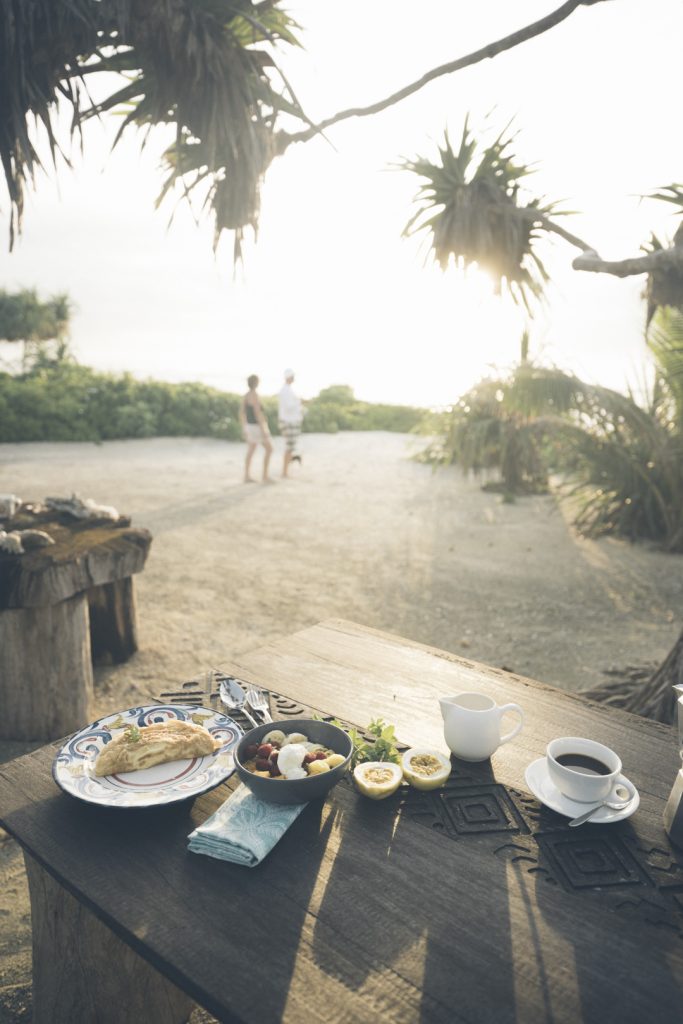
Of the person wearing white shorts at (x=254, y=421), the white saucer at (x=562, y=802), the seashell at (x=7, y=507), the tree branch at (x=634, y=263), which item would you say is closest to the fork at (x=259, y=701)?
the white saucer at (x=562, y=802)

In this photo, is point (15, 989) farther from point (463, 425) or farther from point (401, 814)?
point (463, 425)

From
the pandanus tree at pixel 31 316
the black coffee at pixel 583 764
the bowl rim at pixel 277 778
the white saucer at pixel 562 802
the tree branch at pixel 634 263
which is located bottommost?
the white saucer at pixel 562 802

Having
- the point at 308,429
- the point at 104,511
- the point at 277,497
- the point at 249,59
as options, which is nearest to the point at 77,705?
the point at 104,511

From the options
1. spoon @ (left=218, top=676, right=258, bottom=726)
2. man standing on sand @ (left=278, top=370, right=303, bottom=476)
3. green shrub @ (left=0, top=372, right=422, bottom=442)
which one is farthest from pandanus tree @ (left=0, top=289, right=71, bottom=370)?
spoon @ (left=218, top=676, right=258, bottom=726)

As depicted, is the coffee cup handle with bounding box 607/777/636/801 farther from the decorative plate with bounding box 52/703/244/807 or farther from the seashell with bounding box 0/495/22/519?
the seashell with bounding box 0/495/22/519

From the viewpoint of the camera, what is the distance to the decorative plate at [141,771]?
4.75 ft

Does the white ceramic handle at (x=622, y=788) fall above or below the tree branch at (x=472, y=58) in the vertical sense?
below

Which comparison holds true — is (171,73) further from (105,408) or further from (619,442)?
(105,408)

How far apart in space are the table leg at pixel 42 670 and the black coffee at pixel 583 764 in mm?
2530

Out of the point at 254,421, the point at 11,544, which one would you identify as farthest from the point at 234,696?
the point at 254,421

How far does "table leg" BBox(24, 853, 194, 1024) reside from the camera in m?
1.59

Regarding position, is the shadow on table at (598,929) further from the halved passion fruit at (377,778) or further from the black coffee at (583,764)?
the halved passion fruit at (377,778)

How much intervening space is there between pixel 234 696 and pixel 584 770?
99 cm

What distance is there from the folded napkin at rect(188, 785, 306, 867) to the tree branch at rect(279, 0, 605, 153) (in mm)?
2623
